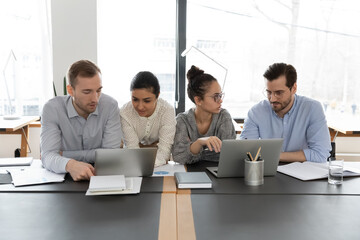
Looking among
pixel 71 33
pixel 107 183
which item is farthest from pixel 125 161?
pixel 71 33

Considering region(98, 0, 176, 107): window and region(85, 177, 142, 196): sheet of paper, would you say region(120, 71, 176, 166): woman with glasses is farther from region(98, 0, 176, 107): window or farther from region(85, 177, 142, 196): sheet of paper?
region(98, 0, 176, 107): window

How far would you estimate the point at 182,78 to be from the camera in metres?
4.06

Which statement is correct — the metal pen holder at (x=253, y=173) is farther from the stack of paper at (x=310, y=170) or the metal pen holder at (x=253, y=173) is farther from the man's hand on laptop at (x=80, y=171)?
the man's hand on laptop at (x=80, y=171)

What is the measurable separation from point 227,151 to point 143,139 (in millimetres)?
957

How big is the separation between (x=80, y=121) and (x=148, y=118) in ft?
1.52

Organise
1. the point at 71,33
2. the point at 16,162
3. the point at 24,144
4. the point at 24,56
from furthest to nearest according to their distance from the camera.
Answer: the point at 24,56 → the point at 24,144 → the point at 71,33 → the point at 16,162

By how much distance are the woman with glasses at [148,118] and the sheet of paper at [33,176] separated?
564 millimetres

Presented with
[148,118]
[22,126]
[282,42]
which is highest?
[282,42]

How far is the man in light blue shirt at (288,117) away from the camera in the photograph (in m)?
2.29

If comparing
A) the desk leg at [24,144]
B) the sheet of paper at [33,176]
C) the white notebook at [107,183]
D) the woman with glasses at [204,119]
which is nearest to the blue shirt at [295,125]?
the woman with glasses at [204,119]

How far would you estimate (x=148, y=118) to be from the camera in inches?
94.3

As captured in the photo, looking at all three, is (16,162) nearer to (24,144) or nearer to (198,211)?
(198,211)

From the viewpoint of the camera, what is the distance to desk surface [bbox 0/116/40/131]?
3.22 meters

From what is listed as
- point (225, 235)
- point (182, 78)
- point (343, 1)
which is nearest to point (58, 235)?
point (225, 235)
